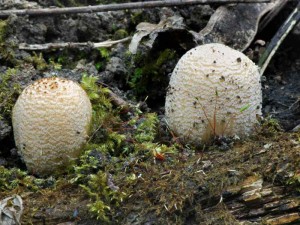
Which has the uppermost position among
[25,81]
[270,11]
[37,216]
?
[270,11]

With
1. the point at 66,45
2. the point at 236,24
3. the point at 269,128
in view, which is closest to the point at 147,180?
the point at 269,128

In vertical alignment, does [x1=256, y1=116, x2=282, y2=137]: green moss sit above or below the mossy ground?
above

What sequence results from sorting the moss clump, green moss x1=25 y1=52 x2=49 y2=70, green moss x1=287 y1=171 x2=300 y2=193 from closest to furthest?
1. green moss x1=287 y1=171 x2=300 y2=193
2. the moss clump
3. green moss x1=25 y1=52 x2=49 y2=70

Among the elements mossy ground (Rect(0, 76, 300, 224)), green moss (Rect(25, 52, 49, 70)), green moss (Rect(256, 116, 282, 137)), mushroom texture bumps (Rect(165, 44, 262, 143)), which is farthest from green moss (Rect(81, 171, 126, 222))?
green moss (Rect(25, 52, 49, 70))

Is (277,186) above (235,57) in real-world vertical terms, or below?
below

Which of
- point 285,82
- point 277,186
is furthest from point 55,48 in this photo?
point 277,186

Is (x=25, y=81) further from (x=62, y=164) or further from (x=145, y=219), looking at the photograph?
(x=145, y=219)

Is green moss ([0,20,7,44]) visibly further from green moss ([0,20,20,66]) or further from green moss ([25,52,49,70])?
green moss ([25,52,49,70])
